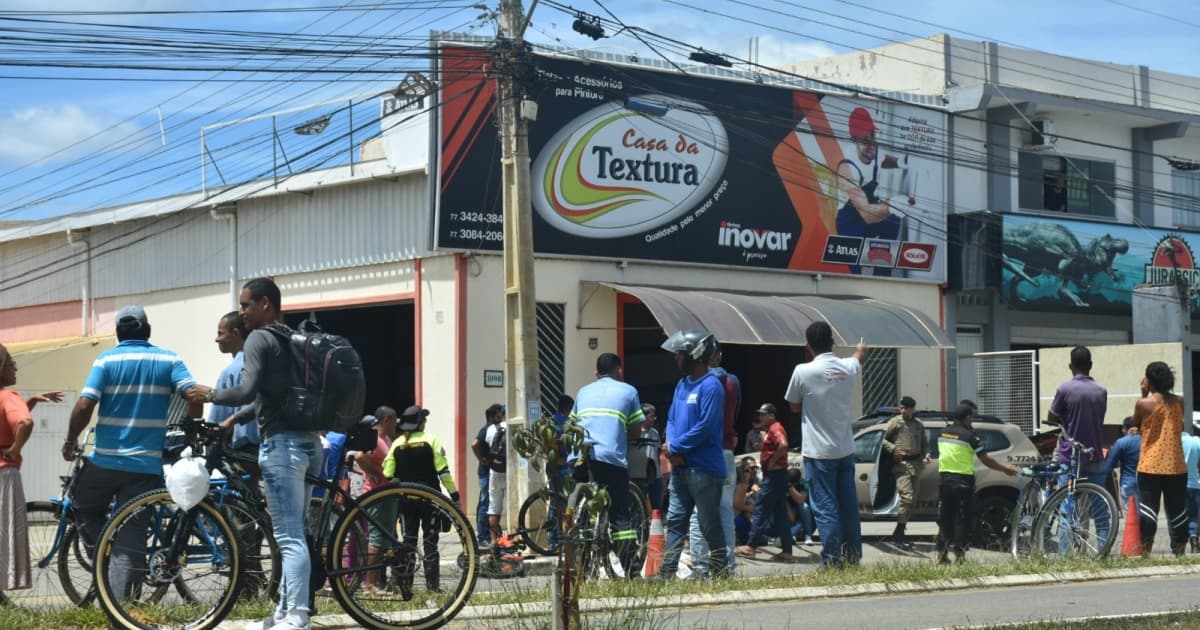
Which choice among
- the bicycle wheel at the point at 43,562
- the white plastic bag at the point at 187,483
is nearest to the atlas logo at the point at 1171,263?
the bicycle wheel at the point at 43,562

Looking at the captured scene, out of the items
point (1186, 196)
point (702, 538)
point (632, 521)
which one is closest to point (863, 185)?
point (1186, 196)

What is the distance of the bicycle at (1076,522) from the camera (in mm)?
11914

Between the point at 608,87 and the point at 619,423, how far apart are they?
12633 millimetres

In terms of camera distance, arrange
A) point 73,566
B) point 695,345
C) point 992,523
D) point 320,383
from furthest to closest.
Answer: point 992,523
point 695,345
point 73,566
point 320,383

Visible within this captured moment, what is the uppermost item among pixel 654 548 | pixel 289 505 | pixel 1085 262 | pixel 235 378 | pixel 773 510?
pixel 1085 262

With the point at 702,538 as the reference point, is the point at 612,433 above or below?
above

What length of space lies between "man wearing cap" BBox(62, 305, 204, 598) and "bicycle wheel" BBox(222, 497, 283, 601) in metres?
0.96

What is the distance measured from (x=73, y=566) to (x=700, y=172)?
16532 mm

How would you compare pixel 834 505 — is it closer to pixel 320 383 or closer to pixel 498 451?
pixel 320 383

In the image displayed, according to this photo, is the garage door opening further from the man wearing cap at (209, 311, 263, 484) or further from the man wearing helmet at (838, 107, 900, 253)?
the man wearing cap at (209, 311, 263, 484)

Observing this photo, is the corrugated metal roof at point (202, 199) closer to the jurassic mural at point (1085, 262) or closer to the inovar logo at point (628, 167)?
the inovar logo at point (628, 167)

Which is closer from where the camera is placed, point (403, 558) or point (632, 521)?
point (403, 558)

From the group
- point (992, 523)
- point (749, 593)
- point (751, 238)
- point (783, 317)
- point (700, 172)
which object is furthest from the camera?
point (751, 238)

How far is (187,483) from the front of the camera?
23.6 ft
